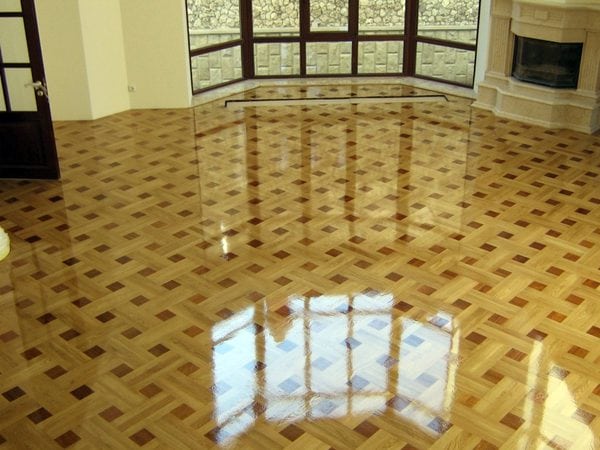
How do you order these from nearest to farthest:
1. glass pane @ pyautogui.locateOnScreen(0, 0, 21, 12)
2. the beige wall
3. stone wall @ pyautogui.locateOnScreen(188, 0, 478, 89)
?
glass pane @ pyautogui.locateOnScreen(0, 0, 21, 12) < the beige wall < stone wall @ pyautogui.locateOnScreen(188, 0, 478, 89)

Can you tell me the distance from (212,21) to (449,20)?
9.40 feet

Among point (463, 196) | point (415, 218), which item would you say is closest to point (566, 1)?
point (463, 196)

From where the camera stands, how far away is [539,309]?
5.44 metres

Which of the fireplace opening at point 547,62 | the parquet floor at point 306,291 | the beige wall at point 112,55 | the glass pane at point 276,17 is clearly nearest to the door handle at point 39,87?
the parquet floor at point 306,291

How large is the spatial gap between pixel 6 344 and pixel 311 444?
6.99ft

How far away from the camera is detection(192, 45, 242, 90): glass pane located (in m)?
9.82

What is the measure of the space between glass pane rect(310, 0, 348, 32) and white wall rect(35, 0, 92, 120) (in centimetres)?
298

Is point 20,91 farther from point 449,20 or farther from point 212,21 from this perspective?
point 449,20

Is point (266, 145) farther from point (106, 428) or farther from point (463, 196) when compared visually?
point (106, 428)

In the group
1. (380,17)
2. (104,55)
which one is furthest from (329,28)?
(104,55)

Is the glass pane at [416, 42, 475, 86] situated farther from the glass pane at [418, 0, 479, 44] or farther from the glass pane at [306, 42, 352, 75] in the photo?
the glass pane at [306, 42, 352, 75]

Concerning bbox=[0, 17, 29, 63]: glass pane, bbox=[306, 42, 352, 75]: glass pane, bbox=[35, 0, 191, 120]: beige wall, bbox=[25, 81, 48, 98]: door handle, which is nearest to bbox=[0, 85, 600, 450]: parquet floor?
bbox=[35, 0, 191, 120]: beige wall

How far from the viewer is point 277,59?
34.0ft

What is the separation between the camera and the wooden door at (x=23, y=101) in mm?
6969
